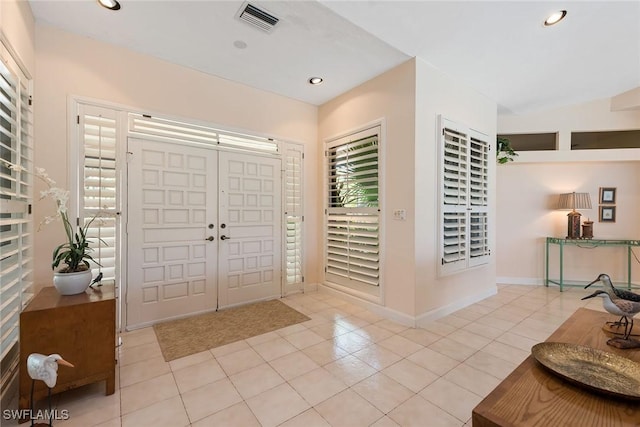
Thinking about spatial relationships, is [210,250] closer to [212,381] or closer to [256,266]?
[256,266]

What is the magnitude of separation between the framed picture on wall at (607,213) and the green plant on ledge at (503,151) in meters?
1.71

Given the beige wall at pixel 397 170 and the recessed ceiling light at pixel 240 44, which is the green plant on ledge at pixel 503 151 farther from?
the recessed ceiling light at pixel 240 44

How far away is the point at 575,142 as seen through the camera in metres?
4.66

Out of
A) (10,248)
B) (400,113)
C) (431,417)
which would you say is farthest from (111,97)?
(431,417)

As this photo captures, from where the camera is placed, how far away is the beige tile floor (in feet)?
5.57

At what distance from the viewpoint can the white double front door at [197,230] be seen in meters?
2.97

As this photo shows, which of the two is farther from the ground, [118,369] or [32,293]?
[32,293]

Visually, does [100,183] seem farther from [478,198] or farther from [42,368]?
[478,198]

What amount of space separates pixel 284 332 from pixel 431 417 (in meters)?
1.60

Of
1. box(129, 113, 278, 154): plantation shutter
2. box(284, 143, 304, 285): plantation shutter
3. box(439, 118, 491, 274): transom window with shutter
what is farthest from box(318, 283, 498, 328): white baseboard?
box(129, 113, 278, 154): plantation shutter

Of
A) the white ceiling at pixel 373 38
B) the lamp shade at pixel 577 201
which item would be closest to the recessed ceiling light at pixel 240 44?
the white ceiling at pixel 373 38

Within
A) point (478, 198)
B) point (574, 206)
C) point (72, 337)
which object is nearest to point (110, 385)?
point (72, 337)

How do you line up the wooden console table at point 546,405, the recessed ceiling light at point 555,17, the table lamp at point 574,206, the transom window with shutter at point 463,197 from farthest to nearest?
the table lamp at point 574,206, the transom window with shutter at point 463,197, the recessed ceiling light at point 555,17, the wooden console table at point 546,405

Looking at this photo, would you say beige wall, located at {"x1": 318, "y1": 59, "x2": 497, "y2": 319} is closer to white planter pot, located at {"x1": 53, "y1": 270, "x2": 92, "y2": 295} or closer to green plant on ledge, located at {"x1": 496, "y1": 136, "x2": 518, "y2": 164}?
green plant on ledge, located at {"x1": 496, "y1": 136, "x2": 518, "y2": 164}
